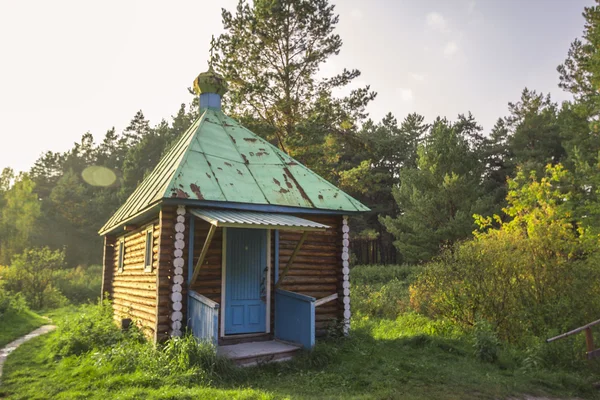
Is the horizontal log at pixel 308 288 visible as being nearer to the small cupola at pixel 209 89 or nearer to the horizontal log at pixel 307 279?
the horizontal log at pixel 307 279

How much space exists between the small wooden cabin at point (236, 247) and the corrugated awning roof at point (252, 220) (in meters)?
0.02

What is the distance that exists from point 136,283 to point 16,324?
268 inches

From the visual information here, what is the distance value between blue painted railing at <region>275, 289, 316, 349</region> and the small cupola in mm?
6056

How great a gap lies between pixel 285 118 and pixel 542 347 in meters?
15.4

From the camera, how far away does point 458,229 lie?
2330 cm

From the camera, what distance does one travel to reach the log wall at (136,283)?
874cm

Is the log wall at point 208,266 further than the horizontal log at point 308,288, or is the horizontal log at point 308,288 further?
the horizontal log at point 308,288

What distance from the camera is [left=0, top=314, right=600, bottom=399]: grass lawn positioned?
6.06 meters

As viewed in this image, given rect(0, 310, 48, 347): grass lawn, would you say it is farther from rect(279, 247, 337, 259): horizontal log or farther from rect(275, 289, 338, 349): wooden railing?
rect(279, 247, 337, 259): horizontal log

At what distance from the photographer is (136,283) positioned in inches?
407

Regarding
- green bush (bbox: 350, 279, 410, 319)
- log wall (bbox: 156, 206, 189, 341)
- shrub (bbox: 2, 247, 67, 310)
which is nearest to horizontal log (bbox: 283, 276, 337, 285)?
log wall (bbox: 156, 206, 189, 341)

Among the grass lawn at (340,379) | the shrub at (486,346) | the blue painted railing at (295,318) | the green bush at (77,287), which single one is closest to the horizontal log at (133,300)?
the grass lawn at (340,379)

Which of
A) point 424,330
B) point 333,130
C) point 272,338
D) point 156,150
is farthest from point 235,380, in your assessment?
point 156,150

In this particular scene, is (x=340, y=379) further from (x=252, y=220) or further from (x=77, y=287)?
(x=77, y=287)
